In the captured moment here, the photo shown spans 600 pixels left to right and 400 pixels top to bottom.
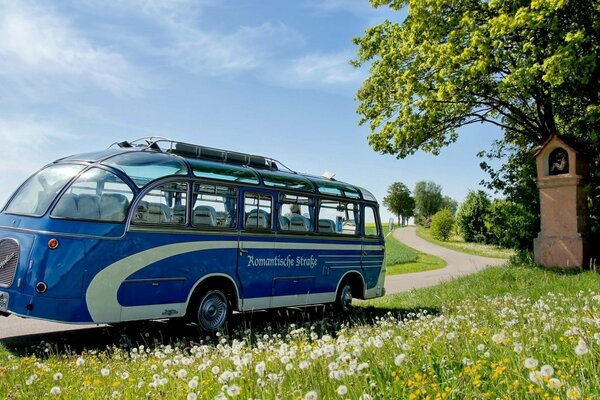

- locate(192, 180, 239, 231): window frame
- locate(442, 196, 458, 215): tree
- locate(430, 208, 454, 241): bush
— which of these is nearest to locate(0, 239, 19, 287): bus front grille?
locate(192, 180, 239, 231): window frame

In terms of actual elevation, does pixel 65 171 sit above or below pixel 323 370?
above

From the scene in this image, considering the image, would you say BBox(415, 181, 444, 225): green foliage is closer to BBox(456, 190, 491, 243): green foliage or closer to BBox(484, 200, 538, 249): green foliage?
BBox(456, 190, 491, 243): green foliage

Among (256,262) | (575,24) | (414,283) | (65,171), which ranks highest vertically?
(575,24)

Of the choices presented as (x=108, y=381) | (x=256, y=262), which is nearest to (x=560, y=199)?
(x=256, y=262)

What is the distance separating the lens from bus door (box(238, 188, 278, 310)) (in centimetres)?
972

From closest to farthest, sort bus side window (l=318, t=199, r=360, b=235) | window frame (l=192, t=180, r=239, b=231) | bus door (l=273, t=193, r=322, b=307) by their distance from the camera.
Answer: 1. window frame (l=192, t=180, r=239, b=231)
2. bus door (l=273, t=193, r=322, b=307)
3. bus side window (l=318, t=199, r=360, b=235)

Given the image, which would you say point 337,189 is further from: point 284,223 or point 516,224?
point 516,224

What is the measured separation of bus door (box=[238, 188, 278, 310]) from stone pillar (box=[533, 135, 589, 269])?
444 inches

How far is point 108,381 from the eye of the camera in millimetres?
5090

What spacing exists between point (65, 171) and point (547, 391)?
23.8ft

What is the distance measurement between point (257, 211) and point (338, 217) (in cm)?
290

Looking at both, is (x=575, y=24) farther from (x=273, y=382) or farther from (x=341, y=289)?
(x=273, y=382)

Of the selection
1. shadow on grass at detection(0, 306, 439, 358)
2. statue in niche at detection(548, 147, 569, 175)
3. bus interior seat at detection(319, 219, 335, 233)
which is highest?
statue in niche at detection(548, 147, 569, 175)

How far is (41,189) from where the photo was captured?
834 cm
